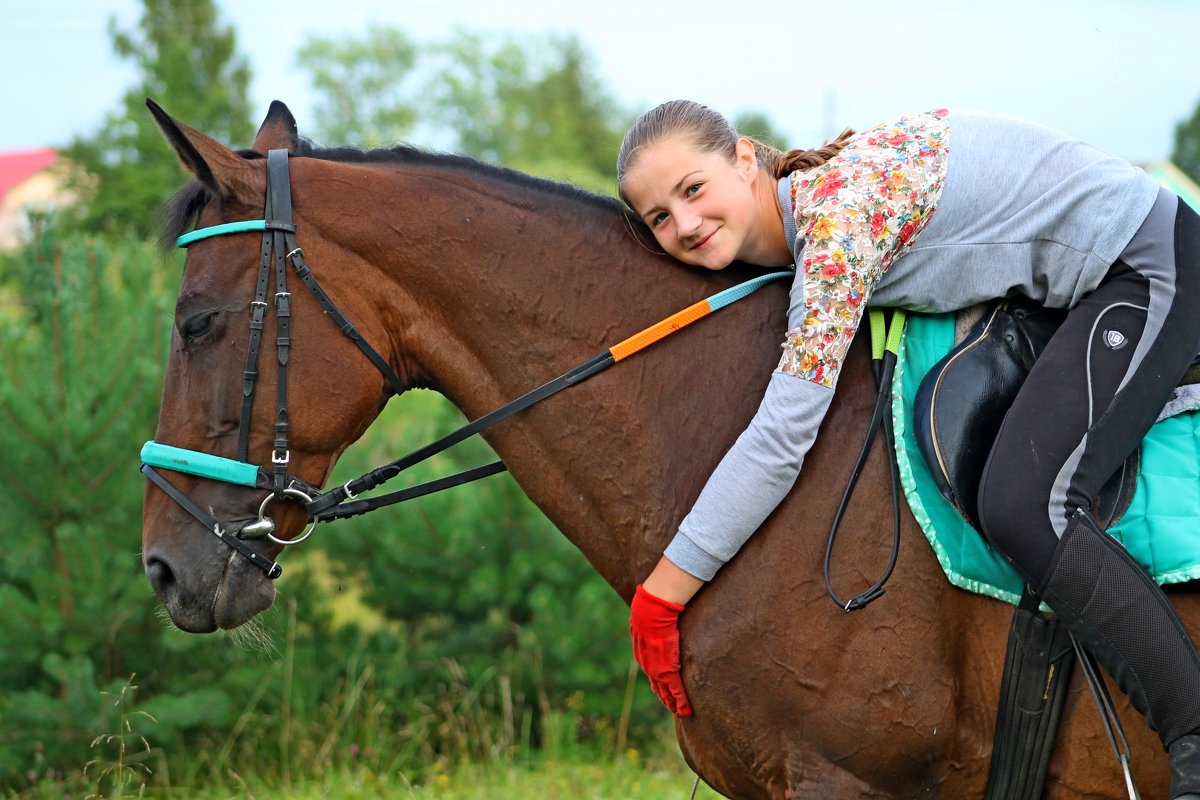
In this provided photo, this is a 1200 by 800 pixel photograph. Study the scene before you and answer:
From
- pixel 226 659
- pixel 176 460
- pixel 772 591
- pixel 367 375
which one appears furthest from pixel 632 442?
pixel 226 659

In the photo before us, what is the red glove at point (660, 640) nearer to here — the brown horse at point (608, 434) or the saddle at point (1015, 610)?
the brown horse at point (608, 434)

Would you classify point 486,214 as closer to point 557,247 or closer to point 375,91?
point 557,247

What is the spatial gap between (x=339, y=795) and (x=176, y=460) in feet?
10.3

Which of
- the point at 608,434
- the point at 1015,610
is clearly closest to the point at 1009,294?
the point at 1015,610

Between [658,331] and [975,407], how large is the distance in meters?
0.80

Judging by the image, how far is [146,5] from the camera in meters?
30.6

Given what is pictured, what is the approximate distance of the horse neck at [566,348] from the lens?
260 centimetres

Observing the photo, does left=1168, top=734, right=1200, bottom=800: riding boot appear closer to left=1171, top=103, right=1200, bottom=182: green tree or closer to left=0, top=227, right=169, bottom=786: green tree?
left=0, top=227, right=169, bottom=786: green tree

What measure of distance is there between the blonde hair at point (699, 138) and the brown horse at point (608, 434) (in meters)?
0.22

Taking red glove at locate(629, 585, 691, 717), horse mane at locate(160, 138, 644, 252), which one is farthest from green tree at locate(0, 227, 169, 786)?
red glove at locate(629, 585, 691, 717)

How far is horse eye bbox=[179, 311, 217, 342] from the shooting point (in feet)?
8.35

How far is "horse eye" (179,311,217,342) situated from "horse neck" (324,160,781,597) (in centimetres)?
43

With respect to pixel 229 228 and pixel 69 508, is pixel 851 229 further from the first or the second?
pixel 69 508

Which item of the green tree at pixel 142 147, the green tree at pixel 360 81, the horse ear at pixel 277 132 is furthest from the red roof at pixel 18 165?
the horse ear at pixel 277 132
